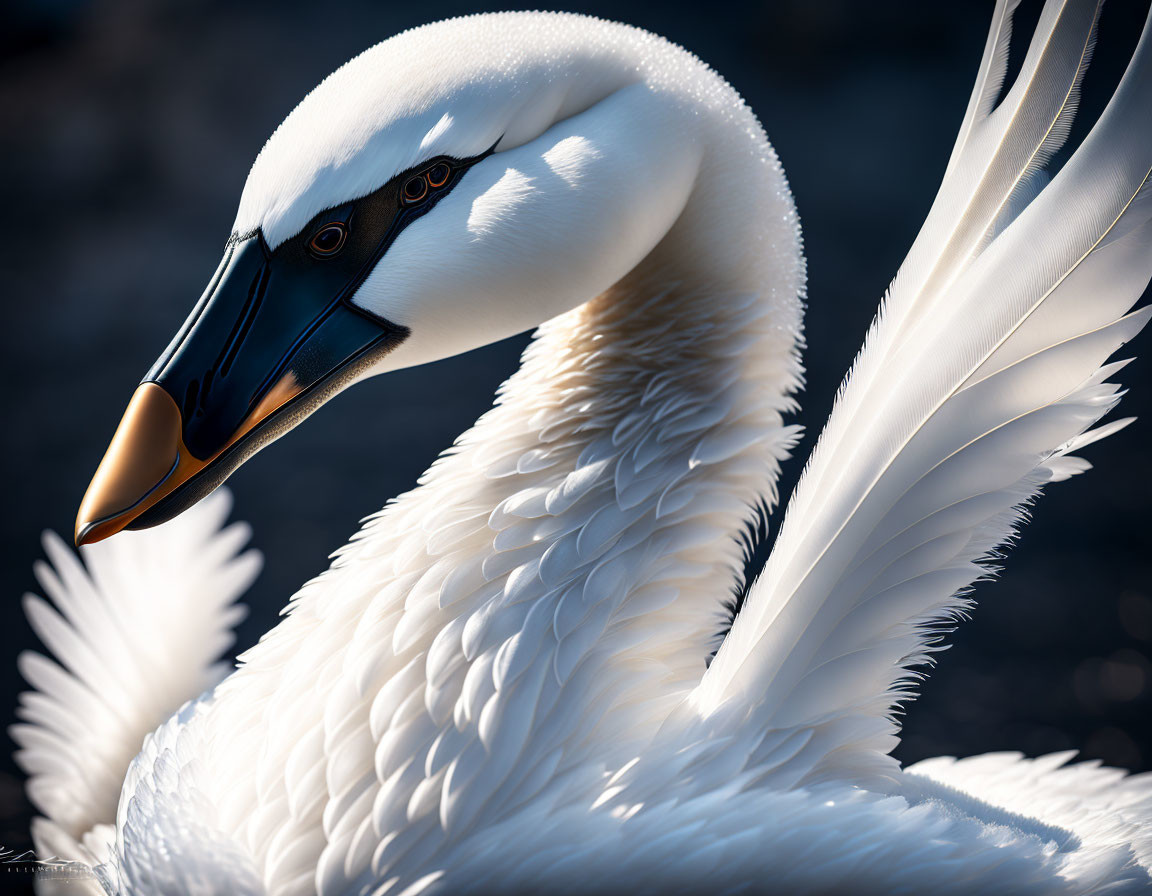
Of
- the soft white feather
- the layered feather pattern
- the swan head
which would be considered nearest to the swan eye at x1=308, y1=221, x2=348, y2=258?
the swan head

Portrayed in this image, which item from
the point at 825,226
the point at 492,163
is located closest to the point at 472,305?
the point at 492,163

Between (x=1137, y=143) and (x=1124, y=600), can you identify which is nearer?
(x=1137, y=143)

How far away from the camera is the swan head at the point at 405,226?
48 cm

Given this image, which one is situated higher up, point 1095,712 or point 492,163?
point 492,163

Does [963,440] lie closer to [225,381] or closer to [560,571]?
[560,571]

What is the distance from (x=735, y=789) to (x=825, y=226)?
4.47 feet

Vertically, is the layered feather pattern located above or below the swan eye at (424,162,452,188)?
below

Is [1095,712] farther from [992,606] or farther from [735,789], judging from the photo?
[735,789]

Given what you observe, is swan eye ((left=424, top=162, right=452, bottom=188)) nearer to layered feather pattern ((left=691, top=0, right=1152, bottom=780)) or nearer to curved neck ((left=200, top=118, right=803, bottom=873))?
curved neck ((left=200, top=118, right=803, bottom=873))

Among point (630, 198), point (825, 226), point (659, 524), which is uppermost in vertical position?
point (825, 226)

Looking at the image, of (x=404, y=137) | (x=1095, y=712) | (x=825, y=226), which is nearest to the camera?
(x=404, y=137)

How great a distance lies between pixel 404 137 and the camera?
48 centimetres

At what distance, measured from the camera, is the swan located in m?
0.48

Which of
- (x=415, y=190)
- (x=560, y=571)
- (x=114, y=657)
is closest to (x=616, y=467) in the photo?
(x=560, y=571)
